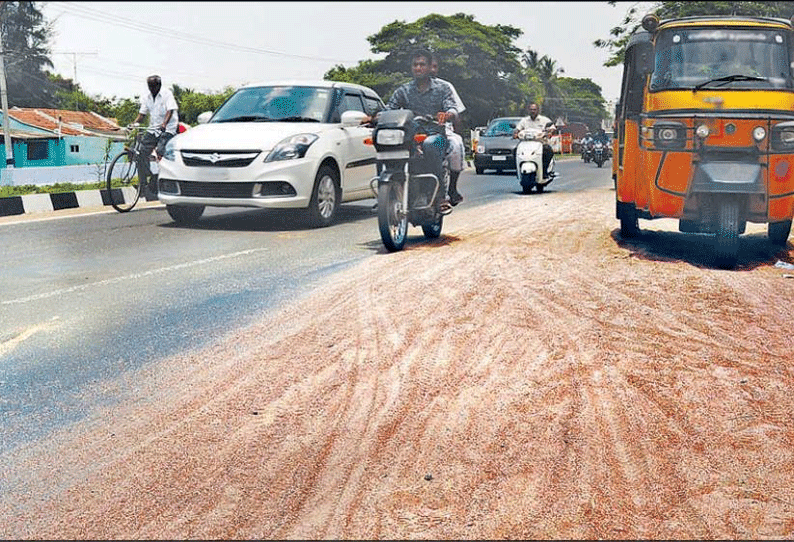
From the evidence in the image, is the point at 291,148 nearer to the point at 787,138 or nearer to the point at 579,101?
the point at 787,138

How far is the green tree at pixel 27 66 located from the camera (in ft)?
152

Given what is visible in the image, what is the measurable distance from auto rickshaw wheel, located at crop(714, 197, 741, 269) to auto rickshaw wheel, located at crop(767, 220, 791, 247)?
1.35 meters

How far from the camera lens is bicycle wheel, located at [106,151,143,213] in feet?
40.4

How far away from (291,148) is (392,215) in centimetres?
236

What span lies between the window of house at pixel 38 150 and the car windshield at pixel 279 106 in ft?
152

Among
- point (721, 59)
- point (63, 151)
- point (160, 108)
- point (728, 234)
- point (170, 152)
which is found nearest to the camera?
point (728, 234)

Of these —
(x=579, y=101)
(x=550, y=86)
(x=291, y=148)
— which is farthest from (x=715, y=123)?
(x=579, y=101)

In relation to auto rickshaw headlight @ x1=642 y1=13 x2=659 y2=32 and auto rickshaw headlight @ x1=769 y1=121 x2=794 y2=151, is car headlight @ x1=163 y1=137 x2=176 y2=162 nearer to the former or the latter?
auto rickshaw headlight @ x1=642 y1=13 x2=659 y2=32

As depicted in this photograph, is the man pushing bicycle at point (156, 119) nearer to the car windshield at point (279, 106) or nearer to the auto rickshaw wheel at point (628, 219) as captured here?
the car windshield at point (279, 106)

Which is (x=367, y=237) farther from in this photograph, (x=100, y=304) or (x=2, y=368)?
(x=2, y=368)

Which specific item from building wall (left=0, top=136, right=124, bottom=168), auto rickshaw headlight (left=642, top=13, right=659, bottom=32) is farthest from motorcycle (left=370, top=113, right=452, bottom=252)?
building wall (left=0, top=136, right=124, bottom=168)

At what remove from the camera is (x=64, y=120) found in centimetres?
5797

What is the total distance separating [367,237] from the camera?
32.0 feet

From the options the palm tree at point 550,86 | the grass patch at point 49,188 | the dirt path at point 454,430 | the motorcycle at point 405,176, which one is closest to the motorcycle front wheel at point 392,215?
the motorcycle at point 405,176
